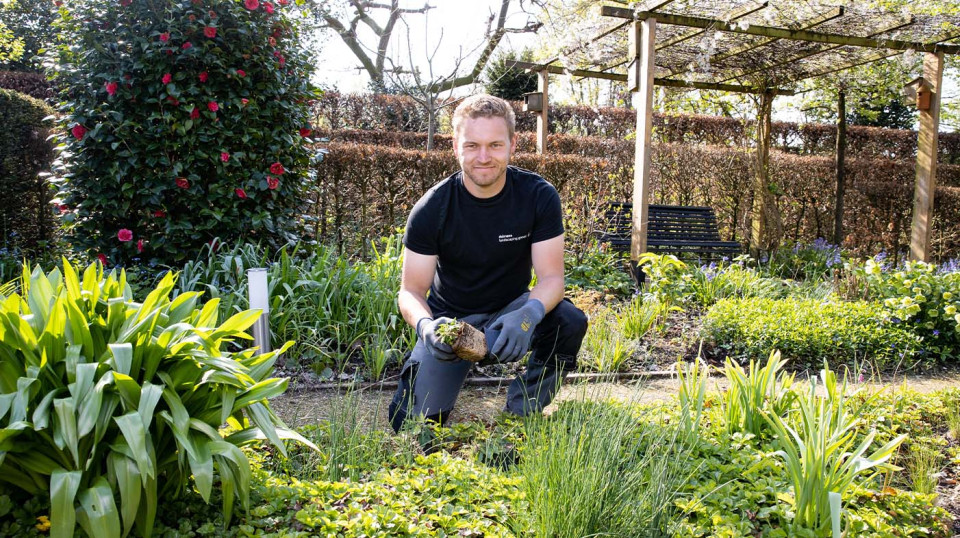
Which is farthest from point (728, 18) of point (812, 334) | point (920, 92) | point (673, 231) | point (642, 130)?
point (812, 334)

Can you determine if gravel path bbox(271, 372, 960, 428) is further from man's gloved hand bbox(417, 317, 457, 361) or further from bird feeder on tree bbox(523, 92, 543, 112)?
bird feeder on tree bbox(523, 92, 543, 112)

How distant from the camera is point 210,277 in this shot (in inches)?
151

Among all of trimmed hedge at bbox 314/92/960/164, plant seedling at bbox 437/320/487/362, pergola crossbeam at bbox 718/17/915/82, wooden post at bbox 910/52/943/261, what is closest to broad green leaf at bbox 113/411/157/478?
plant seedling at bbox 437/320/487/362

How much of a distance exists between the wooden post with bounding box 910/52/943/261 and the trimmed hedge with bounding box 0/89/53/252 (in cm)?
818

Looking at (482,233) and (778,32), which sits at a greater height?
(778,32)

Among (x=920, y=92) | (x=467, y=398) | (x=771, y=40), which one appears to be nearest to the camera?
(x=467, y=398)

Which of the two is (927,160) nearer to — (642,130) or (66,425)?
(642,130)

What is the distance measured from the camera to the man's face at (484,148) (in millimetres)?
2416

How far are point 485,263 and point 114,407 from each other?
1.44 metres

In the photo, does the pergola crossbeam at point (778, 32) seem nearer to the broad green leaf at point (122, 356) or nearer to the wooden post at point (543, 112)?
the wooden post at point (543, 112)

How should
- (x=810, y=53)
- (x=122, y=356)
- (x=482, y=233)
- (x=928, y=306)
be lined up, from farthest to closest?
(x=810, y=53) < (x=928, y=306) < (x=482, y=233) < (x=122, y=356)

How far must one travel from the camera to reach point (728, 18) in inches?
235

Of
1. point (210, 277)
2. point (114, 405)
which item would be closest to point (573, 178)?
point (210, 277)

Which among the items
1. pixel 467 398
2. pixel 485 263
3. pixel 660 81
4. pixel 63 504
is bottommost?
pixel 467 398
